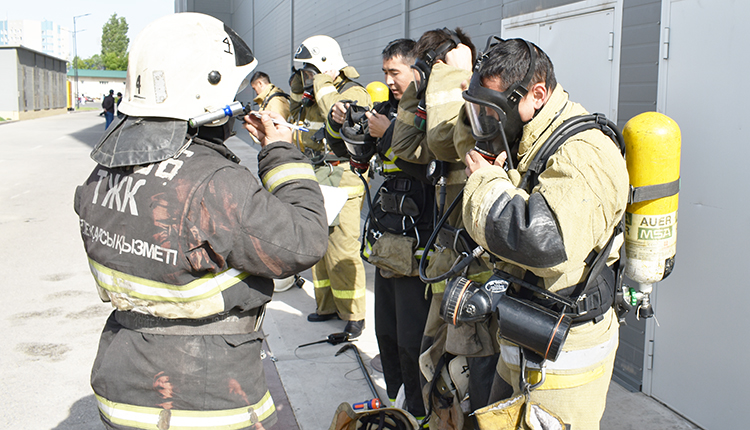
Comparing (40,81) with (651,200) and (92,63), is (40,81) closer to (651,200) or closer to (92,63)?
(651,200)

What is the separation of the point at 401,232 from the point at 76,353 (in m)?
3.02

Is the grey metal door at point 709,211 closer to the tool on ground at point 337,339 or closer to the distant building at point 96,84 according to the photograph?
the tool on ground at point 337,339

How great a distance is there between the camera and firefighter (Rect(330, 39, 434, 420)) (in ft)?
10.5

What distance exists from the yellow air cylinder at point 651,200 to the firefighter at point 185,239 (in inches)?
43.9

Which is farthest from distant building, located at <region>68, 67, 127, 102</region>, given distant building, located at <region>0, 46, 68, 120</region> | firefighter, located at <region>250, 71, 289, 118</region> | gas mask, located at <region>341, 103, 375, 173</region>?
gas mask, located at <region>341, 103, 375, 173</region>

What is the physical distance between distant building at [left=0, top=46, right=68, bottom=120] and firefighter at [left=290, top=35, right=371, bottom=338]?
38.3 m

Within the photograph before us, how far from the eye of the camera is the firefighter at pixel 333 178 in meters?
4.82

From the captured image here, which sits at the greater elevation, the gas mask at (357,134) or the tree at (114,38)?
the tree at (114,38)

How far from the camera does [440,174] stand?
2.83m

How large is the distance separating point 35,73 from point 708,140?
154ft

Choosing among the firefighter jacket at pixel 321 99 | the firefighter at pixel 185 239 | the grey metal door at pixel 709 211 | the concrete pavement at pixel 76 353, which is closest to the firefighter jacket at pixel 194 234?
the firefighter at pixel 185 239

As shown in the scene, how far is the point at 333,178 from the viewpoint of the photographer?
5.02 metres

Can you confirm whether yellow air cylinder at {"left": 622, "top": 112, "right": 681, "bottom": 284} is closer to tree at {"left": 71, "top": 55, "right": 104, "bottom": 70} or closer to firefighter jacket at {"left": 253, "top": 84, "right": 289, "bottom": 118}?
firefighter jacket at {"left": 253, "top": 84, "right": 289, "bottom": 118}

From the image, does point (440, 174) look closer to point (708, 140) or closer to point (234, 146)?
point (708, 140)
